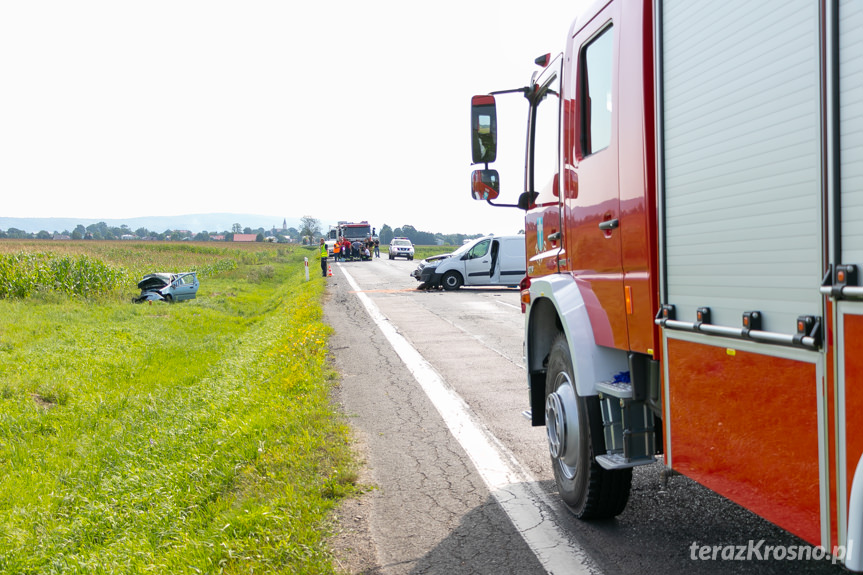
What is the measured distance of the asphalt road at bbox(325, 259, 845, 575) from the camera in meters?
3.57

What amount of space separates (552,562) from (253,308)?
2076cm

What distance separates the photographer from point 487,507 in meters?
4.40

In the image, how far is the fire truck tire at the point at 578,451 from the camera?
12.6 feet

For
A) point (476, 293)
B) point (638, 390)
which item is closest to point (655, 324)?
point (638, 390)

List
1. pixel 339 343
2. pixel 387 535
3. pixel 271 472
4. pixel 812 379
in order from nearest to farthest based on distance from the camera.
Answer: pixel 812 379 < pixel 387 535 < pixel 271 472 < pixel 339 343

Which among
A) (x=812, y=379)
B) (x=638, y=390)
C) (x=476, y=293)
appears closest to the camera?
(x=812, y=379)

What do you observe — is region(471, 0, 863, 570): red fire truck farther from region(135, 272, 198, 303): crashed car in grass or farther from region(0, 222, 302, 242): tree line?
region(0, 222, 302, 242): tree line

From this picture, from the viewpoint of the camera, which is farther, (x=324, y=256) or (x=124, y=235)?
(x=124, y=235)

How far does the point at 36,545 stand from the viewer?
5258 mm

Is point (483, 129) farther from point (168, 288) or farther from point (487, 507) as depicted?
point (168, 288)

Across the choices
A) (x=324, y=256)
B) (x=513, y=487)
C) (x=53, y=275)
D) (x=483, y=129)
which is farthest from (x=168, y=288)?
(x=513, y=487)

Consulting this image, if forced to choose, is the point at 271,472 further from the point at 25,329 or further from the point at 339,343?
the point at 25,329

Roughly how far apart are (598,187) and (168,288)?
2110cm

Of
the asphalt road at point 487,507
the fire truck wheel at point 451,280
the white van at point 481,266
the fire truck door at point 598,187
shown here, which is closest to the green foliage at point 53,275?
the white van at point 481,266
